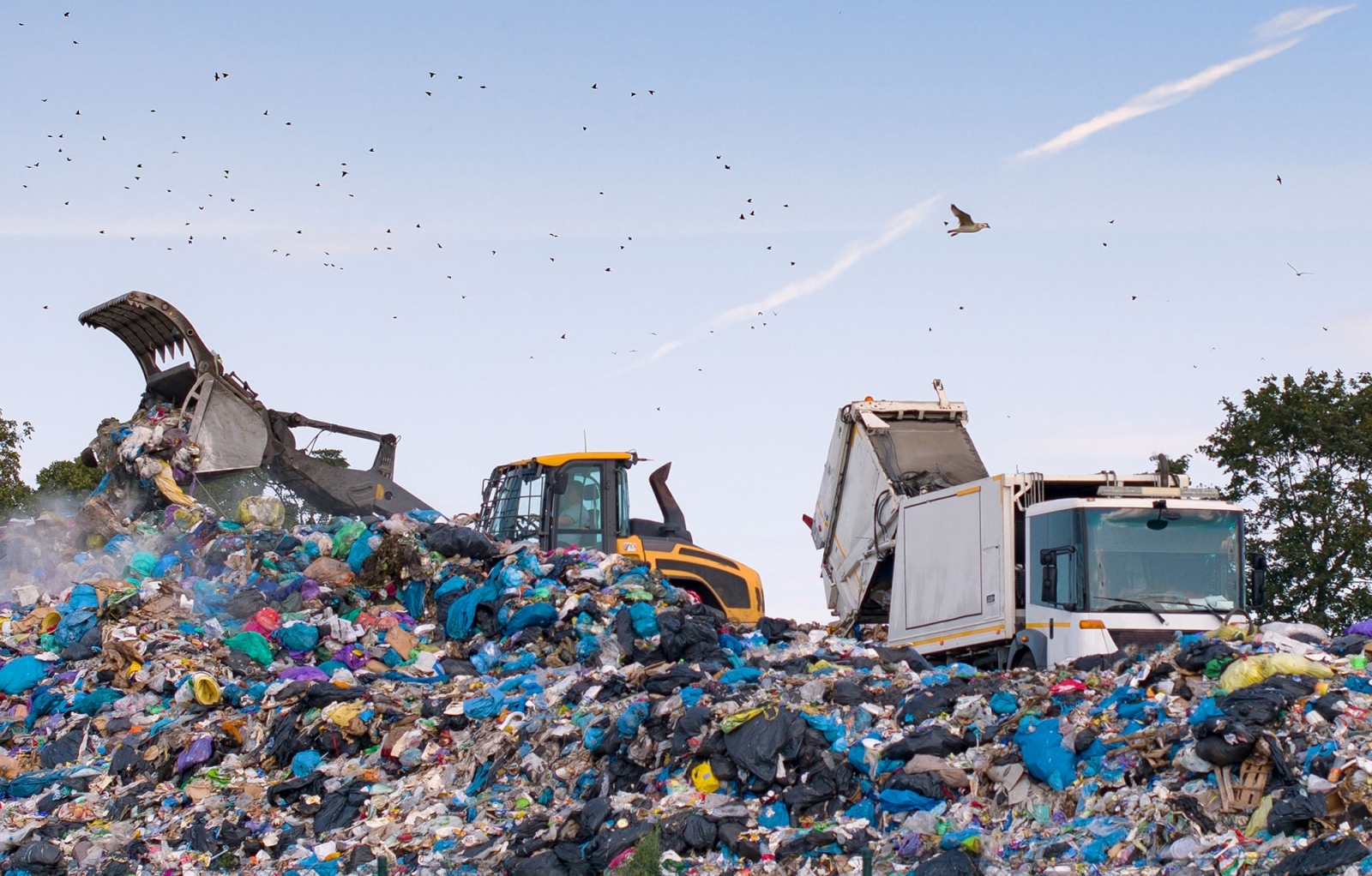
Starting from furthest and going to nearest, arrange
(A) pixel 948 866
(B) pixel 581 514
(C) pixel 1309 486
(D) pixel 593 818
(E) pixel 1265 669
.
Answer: (C) pixel 1309 486
(B) pixel 581 514
(D) pixel 593 818
(E) pixel 1265 669
(A) pixel 948 866

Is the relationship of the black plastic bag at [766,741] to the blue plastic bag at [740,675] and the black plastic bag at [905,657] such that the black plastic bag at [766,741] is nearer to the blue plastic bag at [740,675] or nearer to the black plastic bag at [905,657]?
the blue plastic bag at [740,675]

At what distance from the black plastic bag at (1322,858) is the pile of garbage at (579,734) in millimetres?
14

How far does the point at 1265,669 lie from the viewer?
331 inches

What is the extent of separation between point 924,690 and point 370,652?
5556 mm

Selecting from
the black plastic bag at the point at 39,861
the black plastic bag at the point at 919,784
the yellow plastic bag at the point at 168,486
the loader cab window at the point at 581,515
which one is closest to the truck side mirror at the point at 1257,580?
the black plastic bag at the point at 919,784

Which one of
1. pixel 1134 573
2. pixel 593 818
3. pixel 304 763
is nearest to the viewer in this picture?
pixel 593 818

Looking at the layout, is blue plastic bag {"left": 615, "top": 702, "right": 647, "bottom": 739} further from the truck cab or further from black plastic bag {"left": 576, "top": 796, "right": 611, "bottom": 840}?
the truck cab

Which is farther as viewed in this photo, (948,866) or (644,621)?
(644,621)

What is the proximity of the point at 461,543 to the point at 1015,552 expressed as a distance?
5.33m

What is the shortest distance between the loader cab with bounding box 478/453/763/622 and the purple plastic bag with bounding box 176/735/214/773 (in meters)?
4.33

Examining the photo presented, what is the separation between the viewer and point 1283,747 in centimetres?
733

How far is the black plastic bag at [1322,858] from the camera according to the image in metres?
6.24

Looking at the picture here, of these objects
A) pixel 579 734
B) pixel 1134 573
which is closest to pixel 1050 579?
pixel 1134 573

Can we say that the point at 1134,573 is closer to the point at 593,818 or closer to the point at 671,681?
the point at 671,681
